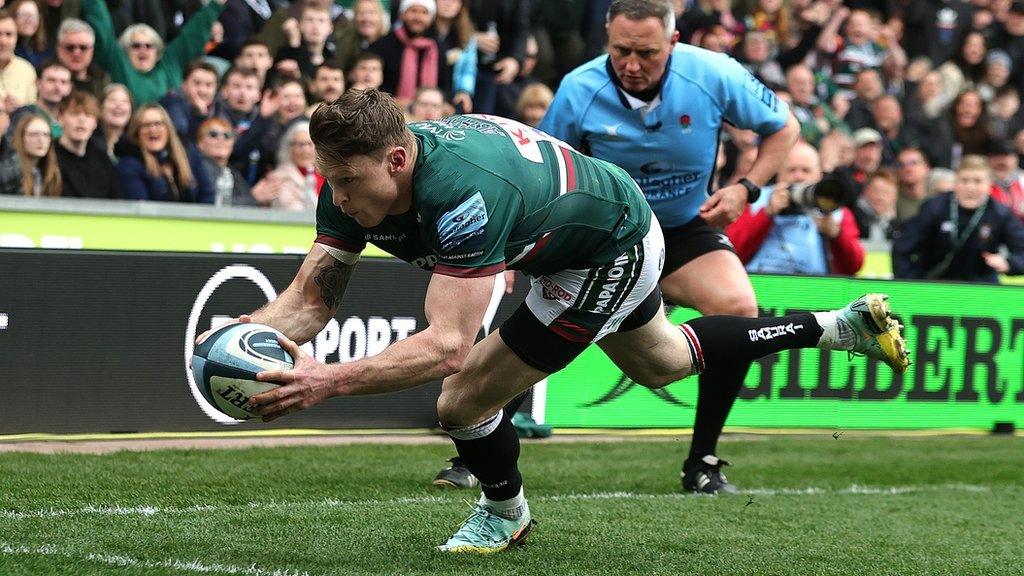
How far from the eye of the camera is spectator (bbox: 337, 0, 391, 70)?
1298 cm

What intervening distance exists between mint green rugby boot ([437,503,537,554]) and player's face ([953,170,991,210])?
7.40m

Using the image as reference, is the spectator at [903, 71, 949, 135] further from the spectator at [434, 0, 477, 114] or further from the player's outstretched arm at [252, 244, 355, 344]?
the player's outstretched arm at [252, 244, 355, 344]

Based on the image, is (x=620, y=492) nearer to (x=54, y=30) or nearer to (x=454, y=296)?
(x=454, y=296)

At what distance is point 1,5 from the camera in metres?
11.1

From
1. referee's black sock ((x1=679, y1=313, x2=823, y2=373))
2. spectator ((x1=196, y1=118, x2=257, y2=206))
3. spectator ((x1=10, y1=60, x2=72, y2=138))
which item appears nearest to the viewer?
referee's black sock ((x1=679, y1=313, x2=823, y2=373))

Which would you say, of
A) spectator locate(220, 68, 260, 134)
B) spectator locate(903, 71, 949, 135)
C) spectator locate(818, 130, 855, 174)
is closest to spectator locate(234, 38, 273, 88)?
spectator locate(220, 68, 260, 134)

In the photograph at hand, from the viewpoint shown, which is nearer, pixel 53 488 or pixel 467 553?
pixel 467 553

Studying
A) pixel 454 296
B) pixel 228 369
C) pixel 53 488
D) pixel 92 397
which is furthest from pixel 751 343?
pixel 92 397

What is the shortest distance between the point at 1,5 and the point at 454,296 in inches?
308

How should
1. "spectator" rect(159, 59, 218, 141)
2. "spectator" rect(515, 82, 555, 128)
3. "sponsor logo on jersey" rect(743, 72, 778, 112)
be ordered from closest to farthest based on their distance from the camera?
"sponsor logo on jersey" rect(743, 72, 778, 112), "spectator" rect(159, 59, 218, 141), "spectator" rect(515, 82, 555, 128)

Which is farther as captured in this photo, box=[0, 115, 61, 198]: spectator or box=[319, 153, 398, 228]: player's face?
box=[0, 115, 61, 198]: spectator

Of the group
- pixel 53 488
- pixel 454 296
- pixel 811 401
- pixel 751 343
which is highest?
pixel 454 296

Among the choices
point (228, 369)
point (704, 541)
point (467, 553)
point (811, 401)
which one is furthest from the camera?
point (811, 401)

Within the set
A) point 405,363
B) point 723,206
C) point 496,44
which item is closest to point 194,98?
point 496,44
